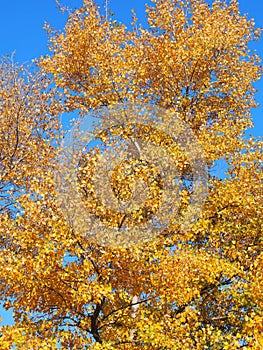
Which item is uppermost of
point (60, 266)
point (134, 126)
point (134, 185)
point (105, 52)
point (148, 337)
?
point (105, 52)

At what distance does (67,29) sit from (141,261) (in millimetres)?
15210

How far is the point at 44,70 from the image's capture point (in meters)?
24.0

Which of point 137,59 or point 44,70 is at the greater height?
point 44,70

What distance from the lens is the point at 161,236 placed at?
A: 15.9 meters

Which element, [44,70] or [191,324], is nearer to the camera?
[191,324]

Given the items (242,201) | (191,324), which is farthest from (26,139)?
(191,324)

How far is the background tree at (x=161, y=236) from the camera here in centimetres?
1369

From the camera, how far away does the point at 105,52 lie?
72.0 ft

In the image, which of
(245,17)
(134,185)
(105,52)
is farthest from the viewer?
(245,17)

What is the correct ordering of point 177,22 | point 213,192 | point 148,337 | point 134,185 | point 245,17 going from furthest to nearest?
1. point 245,17
2. point 177,22
3. point 213,192
4. point 134,185
5. point 148,337

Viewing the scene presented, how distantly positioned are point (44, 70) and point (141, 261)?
13.8 m

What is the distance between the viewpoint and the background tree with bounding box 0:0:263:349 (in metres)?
13.7

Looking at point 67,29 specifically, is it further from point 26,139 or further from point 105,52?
point 26,139

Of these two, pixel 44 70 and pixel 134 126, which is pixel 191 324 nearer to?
pixel 134 126
